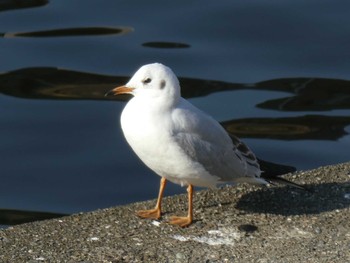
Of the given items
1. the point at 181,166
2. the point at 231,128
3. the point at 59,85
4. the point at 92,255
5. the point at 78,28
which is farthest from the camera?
the point at 78,28

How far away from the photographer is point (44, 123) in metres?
9.55

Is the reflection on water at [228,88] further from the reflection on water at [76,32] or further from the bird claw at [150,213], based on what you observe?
the bird claw at [150,213]

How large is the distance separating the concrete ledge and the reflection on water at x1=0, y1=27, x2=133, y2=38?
4.37 metres

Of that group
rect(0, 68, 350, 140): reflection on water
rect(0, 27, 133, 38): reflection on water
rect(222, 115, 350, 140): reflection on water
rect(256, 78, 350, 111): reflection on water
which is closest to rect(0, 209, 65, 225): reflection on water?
rect(0, 68, 350, 140): reflection on water

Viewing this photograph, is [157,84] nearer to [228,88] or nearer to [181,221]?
[181,221]

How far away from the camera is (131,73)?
10.3 metres

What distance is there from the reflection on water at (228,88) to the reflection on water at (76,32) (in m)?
0.65

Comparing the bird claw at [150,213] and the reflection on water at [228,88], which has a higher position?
the reflection on water at [228,88]

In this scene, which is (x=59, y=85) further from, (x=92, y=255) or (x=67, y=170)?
(x=92, y=255)

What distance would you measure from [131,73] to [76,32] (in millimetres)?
995

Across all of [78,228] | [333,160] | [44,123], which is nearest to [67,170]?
[44,123]

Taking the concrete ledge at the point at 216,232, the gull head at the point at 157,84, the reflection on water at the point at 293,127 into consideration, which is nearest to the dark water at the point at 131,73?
the reflection on water at the point at 293,127

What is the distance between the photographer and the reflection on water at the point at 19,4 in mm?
11594

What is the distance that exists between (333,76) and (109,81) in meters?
2.08
